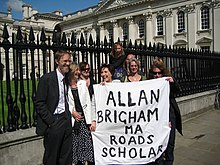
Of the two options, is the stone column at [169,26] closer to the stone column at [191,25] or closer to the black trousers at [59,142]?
the stone column at [191,25]

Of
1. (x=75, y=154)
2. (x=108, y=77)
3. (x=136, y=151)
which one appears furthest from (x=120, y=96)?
(x=75, y=154)

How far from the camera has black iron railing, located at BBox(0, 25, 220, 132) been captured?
4449 millimetres

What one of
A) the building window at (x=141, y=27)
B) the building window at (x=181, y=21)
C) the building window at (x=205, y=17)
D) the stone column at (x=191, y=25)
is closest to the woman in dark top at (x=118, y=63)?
the building window at (x=205, y=17)

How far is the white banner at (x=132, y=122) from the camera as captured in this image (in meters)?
4.04

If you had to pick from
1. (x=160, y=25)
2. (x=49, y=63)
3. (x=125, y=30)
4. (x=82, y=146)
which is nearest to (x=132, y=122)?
(x=82, y=146)

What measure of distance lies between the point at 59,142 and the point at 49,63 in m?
1.92

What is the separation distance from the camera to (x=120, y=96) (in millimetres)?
4094

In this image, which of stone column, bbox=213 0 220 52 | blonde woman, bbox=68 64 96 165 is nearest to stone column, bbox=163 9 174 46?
stone column, bbox=213 0 220 52

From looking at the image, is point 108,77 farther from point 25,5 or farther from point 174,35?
point 25,5

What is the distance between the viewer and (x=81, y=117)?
4090 millimetres

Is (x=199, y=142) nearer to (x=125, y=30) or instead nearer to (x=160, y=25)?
(x=160, y=25)

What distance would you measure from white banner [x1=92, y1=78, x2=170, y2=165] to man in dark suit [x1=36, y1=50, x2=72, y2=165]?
64 cm

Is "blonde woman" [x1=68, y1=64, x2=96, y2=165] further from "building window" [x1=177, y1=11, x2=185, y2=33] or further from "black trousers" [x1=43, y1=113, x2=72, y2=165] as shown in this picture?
"building window" [x1=177, y1=11, x2=185, y2=33]

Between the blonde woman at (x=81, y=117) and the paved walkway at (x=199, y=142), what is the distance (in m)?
1.80
